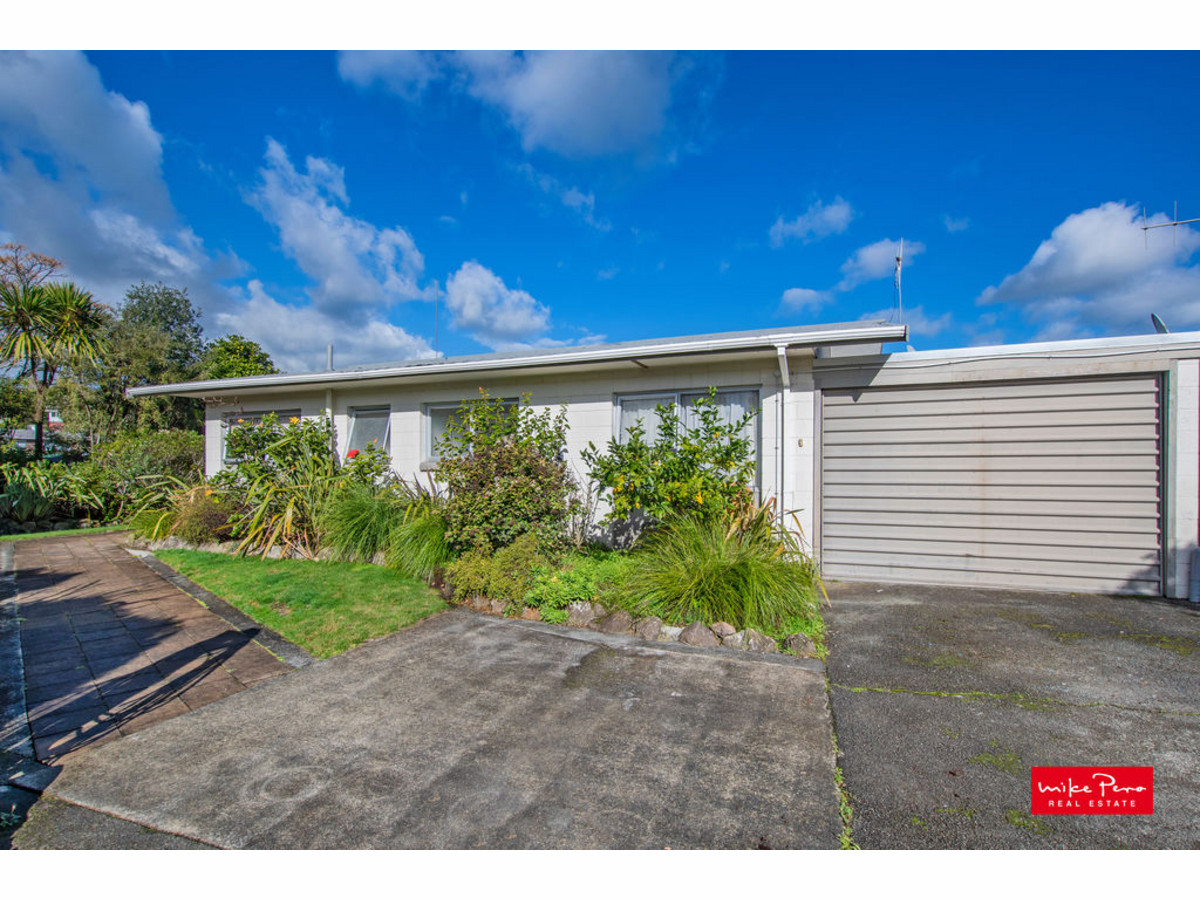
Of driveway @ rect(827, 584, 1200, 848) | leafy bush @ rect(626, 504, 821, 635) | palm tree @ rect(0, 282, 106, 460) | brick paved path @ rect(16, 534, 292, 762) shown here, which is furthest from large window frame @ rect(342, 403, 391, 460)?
palm tree @ rect(0, 282, 106, 460)

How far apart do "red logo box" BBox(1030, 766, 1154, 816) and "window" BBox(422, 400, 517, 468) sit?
7684 mm

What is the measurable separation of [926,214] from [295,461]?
35.4 ft

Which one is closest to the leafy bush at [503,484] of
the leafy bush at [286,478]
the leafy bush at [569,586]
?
the leafy bush at [569,586]

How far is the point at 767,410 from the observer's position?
21.4ft

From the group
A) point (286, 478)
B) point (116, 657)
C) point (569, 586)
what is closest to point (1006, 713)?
point (569, 586)

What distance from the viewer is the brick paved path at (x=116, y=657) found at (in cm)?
315

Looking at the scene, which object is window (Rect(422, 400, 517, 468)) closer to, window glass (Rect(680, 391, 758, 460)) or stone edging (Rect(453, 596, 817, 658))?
window glass (Rect(680, 391, 758, 460))

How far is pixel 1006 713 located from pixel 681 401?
184 inches

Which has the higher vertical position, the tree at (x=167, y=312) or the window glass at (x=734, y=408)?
the tree at (x=167, y=312)

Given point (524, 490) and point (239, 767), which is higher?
point (524, 490)

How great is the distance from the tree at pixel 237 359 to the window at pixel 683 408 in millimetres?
17177

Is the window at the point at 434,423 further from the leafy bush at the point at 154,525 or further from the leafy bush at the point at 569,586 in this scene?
the leafy bush at the point at 154,525
